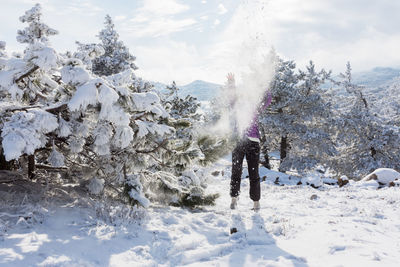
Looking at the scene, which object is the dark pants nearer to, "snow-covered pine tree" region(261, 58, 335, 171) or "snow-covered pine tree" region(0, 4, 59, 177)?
"snow-covered pine tree" region(0, 4, 59, 177)

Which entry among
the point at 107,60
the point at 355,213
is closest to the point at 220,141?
the point at 355,213

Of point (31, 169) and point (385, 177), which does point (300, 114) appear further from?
point (31, 169)

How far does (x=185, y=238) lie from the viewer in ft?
12.7

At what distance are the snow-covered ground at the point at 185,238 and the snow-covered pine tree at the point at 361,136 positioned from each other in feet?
59.5

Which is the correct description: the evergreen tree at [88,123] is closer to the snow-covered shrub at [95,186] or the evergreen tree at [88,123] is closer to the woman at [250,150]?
the snow-covered shrub at [95,186]

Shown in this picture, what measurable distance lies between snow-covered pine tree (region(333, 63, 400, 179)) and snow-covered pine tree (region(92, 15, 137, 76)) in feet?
57.8

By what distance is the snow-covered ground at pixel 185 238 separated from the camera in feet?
9.97

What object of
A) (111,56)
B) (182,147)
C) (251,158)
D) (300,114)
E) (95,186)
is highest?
(111,56)

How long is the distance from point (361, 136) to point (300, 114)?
5.43 metres

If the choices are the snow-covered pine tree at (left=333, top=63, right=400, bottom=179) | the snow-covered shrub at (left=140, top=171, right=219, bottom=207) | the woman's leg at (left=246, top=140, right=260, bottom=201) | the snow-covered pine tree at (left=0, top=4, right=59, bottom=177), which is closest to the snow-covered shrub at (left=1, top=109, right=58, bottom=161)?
the snow-covered pine tree at (left=0, top=4, right=59, bottom=177)

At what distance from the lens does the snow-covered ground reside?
9.97ft

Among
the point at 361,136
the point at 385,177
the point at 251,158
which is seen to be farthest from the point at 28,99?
the point at 361,136

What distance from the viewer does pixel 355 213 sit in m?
5.36

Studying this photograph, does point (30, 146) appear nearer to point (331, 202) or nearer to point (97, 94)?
point (97, 94)
